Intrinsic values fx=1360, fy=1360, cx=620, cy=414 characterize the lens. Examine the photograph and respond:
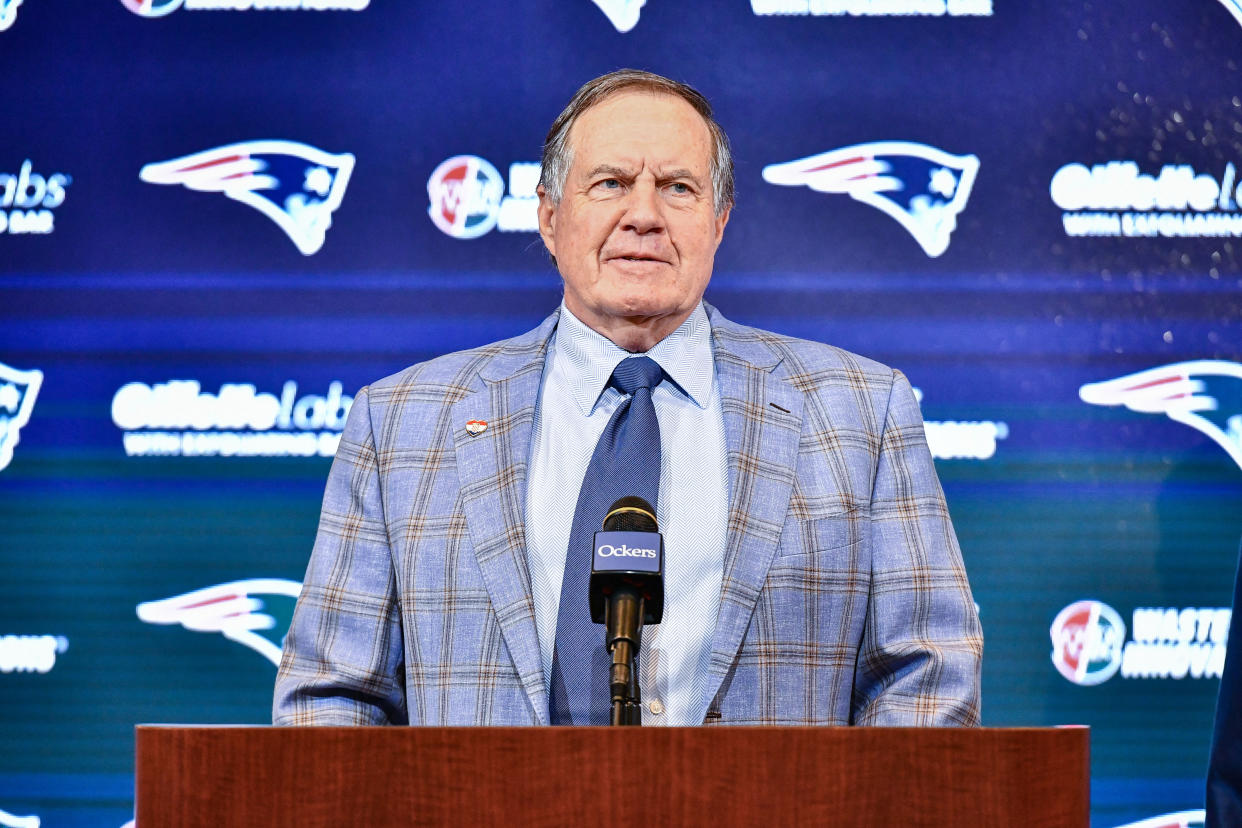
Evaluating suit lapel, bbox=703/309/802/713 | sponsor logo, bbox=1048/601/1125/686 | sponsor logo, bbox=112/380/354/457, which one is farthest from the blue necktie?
sponsor logo, bbox=1048/601/1125/686

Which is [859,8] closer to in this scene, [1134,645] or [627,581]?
[1134,645]

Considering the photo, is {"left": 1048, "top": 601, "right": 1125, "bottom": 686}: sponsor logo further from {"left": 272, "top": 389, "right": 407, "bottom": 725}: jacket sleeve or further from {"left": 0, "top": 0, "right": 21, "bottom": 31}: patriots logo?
{"left": 0, "top": 0, "right": 21, "bottom": 31}: patriots logo

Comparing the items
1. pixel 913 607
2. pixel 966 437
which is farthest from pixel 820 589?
pixel 966 437

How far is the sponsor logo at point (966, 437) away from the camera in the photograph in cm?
298

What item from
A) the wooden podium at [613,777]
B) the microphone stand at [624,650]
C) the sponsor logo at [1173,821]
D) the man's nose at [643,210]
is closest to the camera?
the wooden podium at [613,777]

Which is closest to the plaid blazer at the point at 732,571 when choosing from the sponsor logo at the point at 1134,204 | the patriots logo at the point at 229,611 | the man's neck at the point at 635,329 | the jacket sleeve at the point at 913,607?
the jacket sleeve at the point at 913,607

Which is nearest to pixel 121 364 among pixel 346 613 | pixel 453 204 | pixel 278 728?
pixel 453 204

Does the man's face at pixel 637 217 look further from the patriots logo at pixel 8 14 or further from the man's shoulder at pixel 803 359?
the patriots logo at pixel 8 14

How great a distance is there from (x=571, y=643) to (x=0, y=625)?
5.65 feet

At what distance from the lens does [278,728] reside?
1.15 m

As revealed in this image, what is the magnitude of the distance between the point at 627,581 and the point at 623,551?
3 centimetres

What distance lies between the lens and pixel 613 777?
1124 mm

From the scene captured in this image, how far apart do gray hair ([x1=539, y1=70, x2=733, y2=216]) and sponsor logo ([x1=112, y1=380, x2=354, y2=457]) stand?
96 cm

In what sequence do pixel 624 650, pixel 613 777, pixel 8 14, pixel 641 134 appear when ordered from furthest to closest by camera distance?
pixel 8 14, pixel 641 134, pixel 624 650, pixel 613 777
